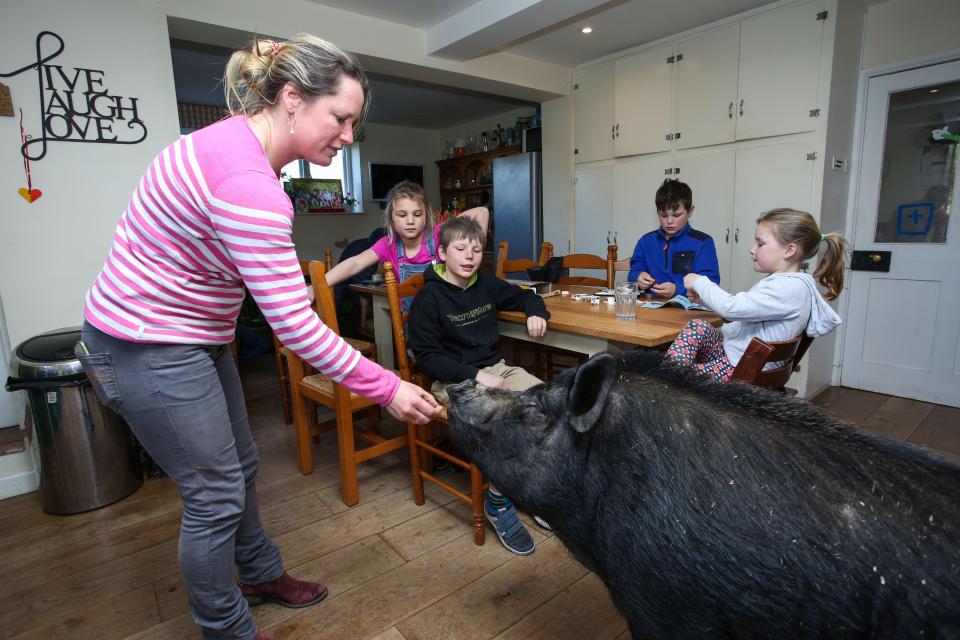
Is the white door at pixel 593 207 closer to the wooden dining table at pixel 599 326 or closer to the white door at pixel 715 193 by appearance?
the white door at pixel 715 193

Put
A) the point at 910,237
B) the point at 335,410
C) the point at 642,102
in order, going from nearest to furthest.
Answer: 1. the point at 335,410
2. the point at 910,237
3. the point at 642,102

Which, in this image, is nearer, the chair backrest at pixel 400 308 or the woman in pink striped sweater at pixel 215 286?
the woman in pink striped sweater at pixel 215 286

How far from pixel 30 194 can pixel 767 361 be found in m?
3.29

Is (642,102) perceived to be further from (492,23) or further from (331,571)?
(331,571)


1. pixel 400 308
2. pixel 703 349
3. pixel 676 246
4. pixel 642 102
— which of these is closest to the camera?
pixel 703 349

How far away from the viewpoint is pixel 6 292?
8.13ft

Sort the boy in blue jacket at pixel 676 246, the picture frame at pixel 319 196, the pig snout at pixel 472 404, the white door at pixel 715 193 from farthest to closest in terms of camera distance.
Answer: the picture frame at pixel 319 196
the white door at pixel 715 193
the boy in blue jacket at pixel 676 246
the pig snout at pixel 472 404

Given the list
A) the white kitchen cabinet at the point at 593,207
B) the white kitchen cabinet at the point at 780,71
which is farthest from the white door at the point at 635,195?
the white kitchen cabinet at the point at 780,71

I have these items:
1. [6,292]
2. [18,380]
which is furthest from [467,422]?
[6,292]

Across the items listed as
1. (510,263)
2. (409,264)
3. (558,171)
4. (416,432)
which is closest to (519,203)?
(558,171)

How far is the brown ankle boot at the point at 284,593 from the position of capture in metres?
1.64

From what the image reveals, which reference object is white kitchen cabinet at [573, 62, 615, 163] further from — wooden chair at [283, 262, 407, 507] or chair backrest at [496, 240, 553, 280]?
wooden chair at [283, 262, 407, 507]

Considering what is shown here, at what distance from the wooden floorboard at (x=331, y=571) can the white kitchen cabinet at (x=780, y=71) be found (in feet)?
10.7

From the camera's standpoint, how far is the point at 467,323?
2.10 metres
